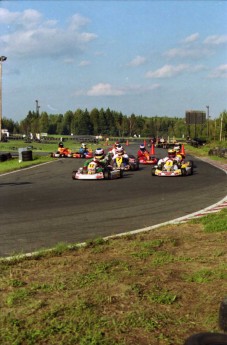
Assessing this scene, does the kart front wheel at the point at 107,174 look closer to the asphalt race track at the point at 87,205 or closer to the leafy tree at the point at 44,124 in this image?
the asphalt race track at the point at 87,205

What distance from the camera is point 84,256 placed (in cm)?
487

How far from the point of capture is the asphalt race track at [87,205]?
617 cm

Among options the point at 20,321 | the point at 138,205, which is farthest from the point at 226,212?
the point at 20,321

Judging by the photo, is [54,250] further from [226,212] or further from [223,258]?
[226,212]

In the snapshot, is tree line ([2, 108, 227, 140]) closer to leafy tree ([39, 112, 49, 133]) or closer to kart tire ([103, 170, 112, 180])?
leafy tree ([39, 112, 49, 133])

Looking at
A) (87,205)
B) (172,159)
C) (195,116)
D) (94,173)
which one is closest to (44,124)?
(195,116)

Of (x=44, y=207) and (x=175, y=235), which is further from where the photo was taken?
(x=44, y=207)

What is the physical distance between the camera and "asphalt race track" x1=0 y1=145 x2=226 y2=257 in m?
6.17

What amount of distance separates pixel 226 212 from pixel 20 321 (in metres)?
5.16

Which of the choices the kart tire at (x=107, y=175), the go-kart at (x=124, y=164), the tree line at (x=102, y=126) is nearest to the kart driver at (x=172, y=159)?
the go-kart at (x=124, y=164)

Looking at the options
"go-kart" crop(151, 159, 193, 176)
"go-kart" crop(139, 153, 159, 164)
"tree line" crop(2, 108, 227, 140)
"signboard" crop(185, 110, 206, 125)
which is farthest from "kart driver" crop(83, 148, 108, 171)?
"tree line" crop(2, 108, 227, 140)

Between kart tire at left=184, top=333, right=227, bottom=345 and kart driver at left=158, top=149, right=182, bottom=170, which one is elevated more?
kart driver at left=158, top=149, right=182, bottom=170

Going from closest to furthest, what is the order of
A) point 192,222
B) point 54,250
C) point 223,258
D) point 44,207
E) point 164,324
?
point 164,324
point 223,258
point 54,250
point 192,222
point 44,207

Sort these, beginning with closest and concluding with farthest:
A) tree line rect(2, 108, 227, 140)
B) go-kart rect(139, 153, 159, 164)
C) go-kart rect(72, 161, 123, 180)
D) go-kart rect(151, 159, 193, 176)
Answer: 1. go-kart rect(72, 161, 123, 180)
2. go-kart rect(151, 159, 193, 176)
3. go-kart rect(139, 153, 159, 164)
4. tree line rect(2, 108, 227, 140)
